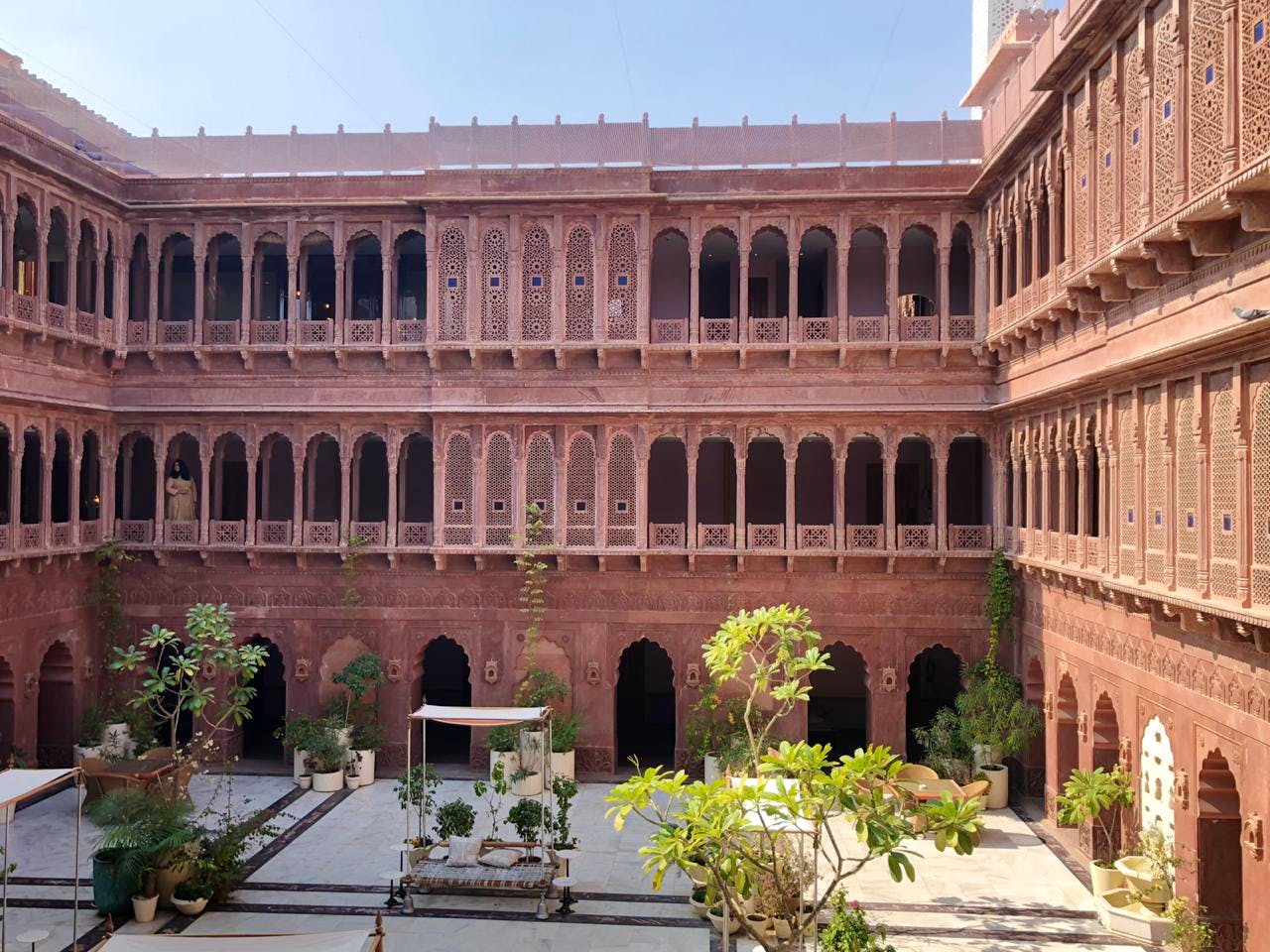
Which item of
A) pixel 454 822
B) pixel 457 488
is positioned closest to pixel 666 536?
pixel 457 488

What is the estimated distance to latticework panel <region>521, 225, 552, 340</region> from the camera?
2048 centimetres

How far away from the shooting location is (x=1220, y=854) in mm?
12359

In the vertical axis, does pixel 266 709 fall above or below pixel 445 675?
below

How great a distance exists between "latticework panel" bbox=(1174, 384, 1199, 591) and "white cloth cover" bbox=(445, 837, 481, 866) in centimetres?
984

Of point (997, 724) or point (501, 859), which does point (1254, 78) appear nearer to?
point (997, 724)

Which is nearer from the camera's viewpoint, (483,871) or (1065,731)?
(483,871)

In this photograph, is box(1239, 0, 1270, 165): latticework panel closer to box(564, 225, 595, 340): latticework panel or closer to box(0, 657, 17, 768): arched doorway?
box(564, 225, 595, 340): latticework panel

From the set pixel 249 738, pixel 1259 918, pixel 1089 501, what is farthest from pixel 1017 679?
pixel 249 738

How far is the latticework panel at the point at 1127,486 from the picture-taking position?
45.0ft

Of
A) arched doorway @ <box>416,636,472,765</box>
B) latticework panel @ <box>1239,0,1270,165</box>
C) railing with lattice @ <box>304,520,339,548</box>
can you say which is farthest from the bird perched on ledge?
arched doorway @ <box>416,636,472,765</box>

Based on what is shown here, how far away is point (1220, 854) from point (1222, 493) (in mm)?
4438

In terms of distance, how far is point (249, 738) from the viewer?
2338 centimetres

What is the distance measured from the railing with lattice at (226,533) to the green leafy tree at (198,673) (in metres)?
1.41

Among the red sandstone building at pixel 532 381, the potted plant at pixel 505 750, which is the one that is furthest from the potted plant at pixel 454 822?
the red sandstone building at pixel 532 381
